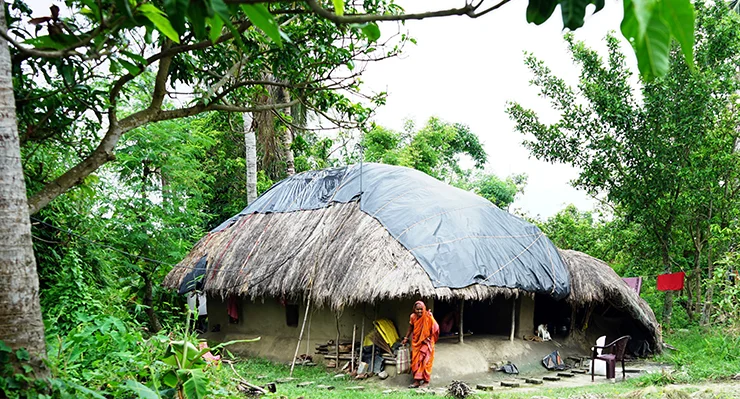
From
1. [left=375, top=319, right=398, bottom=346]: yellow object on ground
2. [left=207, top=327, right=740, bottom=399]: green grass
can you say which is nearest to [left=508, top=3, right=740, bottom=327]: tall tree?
[left=207, top=327, right=740, bottom=399]: green grass

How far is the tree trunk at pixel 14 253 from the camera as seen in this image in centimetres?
297

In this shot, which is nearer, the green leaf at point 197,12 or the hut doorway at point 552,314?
the green leaf at point 197,12

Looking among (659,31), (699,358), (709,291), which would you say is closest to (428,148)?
(709,291)

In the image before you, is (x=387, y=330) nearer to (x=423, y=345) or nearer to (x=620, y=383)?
(x=423, y=345)

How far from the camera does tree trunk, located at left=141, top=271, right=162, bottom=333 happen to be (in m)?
12.8

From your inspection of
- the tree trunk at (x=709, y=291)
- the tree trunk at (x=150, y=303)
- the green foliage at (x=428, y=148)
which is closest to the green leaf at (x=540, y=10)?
the tree trunk at (x=150, y=303)

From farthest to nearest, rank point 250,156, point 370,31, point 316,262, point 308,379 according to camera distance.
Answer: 1. point 250,156
2. point 316,262
3. point 308,379
4. point 370,31

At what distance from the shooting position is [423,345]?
8930mm

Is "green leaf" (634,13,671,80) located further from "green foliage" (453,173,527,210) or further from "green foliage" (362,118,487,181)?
"green foliage" (453,173,527,210)

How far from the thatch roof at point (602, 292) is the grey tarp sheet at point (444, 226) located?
0.45 m

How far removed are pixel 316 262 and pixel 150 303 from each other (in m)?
4.89

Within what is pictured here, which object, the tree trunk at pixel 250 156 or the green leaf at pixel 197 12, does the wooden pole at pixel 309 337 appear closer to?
the tree trunk at pixel 250 156

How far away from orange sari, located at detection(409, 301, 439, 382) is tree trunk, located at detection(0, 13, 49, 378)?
6.46 metres

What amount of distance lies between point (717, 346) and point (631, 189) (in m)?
4.02
